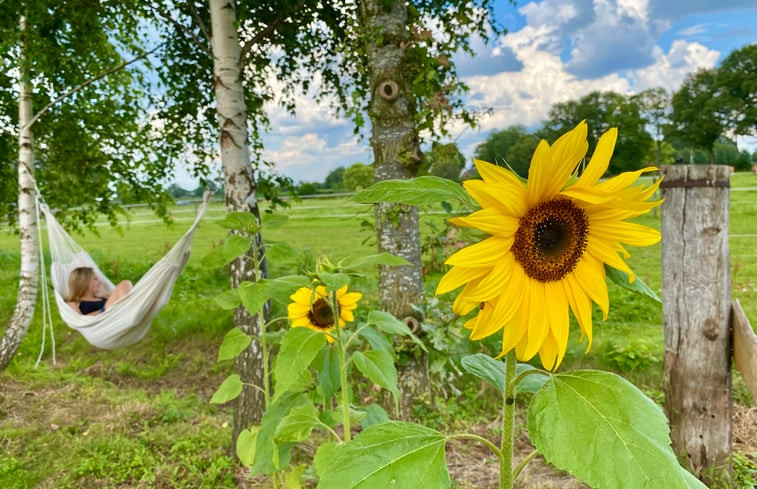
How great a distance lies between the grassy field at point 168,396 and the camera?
2.65 meters

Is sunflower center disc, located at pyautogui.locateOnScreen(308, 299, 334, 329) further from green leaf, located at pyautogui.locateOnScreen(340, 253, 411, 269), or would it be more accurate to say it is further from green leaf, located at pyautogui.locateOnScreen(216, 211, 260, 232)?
green leaf, located at pyautogui.locateOnScreen(340, 253, 411, 269)

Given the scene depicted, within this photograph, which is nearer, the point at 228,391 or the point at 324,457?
the point at 324,457

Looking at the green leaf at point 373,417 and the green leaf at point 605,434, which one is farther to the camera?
the green leaf at point 373,417

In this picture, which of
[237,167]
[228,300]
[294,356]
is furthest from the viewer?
[237,167]

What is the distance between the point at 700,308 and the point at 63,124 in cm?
554

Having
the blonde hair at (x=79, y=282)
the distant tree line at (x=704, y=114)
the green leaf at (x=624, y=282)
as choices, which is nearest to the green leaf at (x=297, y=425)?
the green leaf at (x=624, y=282)

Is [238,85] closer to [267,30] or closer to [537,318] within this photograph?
[267,30]

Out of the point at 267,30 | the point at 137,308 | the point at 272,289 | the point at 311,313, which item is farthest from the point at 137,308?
the point at 272,289

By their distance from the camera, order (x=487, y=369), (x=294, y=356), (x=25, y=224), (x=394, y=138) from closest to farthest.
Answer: (x=487, y=369), (x=294, y=356), (x=394, y=138), (x=25, y=224)

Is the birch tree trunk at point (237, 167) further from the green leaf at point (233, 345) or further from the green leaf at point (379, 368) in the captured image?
the green leaf at point (379, 368)

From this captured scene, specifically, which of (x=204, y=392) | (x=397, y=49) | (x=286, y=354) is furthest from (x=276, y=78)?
(x=286, y=354)

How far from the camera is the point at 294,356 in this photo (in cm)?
120

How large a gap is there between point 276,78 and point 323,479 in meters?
4.34

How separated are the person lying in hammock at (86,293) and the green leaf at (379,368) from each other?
3954 mm
